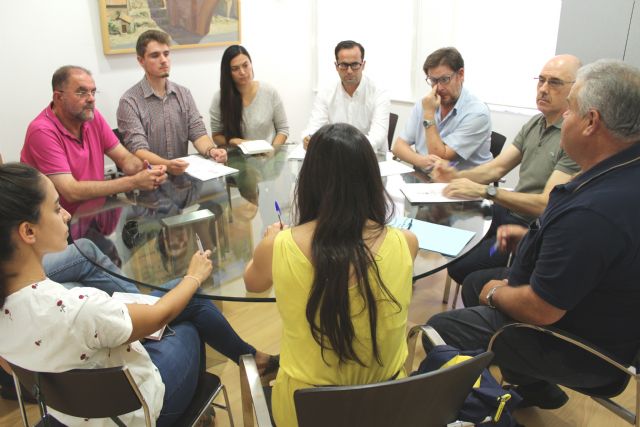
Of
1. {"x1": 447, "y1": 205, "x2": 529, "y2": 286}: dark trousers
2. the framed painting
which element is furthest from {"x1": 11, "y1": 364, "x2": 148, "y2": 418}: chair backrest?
the framed painting

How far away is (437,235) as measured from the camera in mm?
1970

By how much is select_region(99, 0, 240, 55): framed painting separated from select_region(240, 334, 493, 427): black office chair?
11.6ft

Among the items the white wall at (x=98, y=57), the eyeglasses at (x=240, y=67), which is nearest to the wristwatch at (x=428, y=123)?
the eyeglasses at (x=240, y=67)

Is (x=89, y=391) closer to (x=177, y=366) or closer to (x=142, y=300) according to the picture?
(x=177, y=366)

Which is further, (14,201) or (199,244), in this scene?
(199,244)

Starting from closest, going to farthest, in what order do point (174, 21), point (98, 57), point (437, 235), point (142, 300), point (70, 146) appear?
point (142, 300) → point (437, 235) → point (70, 146) → point (98, 57) → point (174, 21)

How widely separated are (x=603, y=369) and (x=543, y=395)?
1.76 feet

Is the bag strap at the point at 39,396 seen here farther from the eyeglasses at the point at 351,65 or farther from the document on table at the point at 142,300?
the eyeglasses at the point at 351,65

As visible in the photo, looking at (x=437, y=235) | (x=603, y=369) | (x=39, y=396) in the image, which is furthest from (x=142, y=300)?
(x=603, y=369)

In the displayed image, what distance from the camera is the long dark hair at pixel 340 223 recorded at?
1188 mm

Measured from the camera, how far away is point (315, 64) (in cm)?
538

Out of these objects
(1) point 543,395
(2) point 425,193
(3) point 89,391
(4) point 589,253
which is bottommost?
(1) point 543,395

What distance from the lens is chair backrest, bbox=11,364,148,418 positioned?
116 cm

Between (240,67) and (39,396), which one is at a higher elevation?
(240,67)
